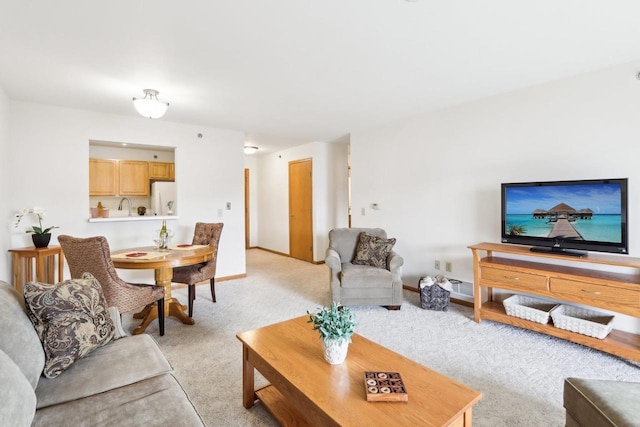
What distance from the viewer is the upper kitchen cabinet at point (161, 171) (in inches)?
211

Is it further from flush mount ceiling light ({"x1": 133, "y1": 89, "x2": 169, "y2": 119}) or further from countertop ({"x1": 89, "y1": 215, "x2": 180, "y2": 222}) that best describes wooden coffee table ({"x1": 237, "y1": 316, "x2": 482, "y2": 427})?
countertop ({"x1": 89, "y1": 215, "x2": 180, "y2": 222})

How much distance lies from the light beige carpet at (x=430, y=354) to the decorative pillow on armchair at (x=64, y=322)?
0.73m

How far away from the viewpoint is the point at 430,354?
242cm

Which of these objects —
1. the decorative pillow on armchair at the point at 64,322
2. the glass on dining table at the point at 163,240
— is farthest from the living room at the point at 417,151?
the decorative pillow on armchair at the point at 64,322

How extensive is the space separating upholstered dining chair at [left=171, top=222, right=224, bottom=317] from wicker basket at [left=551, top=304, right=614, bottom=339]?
3.30 meters

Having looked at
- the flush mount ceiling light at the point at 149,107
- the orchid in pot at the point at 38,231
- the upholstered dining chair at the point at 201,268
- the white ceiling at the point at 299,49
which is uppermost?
the white ceiling at the point at 299,49

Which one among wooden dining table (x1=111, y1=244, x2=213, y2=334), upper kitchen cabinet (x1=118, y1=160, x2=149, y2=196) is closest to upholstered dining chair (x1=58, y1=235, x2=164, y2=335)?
wooden dining table (x1=111, y1=244, x2=213, y2=334)

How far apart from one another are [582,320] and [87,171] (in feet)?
17.1

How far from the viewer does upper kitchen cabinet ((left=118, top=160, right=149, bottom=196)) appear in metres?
5.06

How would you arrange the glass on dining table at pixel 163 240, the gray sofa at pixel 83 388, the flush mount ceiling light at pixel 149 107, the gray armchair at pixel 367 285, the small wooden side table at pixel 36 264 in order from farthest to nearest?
the gray armchair at pixel 367 285
the glass on dining table at pixel 163 240
the small wooden side table at pixel 36 264
the flush mount ceiling light at pixel 149 107
the gray sofa at pixel 83 388

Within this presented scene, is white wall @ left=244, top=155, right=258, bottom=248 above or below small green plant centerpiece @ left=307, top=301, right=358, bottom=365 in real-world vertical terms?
above

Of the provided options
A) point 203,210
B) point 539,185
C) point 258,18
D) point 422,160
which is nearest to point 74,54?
point 258,18

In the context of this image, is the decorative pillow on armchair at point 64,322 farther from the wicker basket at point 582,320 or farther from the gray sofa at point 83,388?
the wicker basket at point 582,320

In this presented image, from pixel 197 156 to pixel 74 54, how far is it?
2147 millimetres
